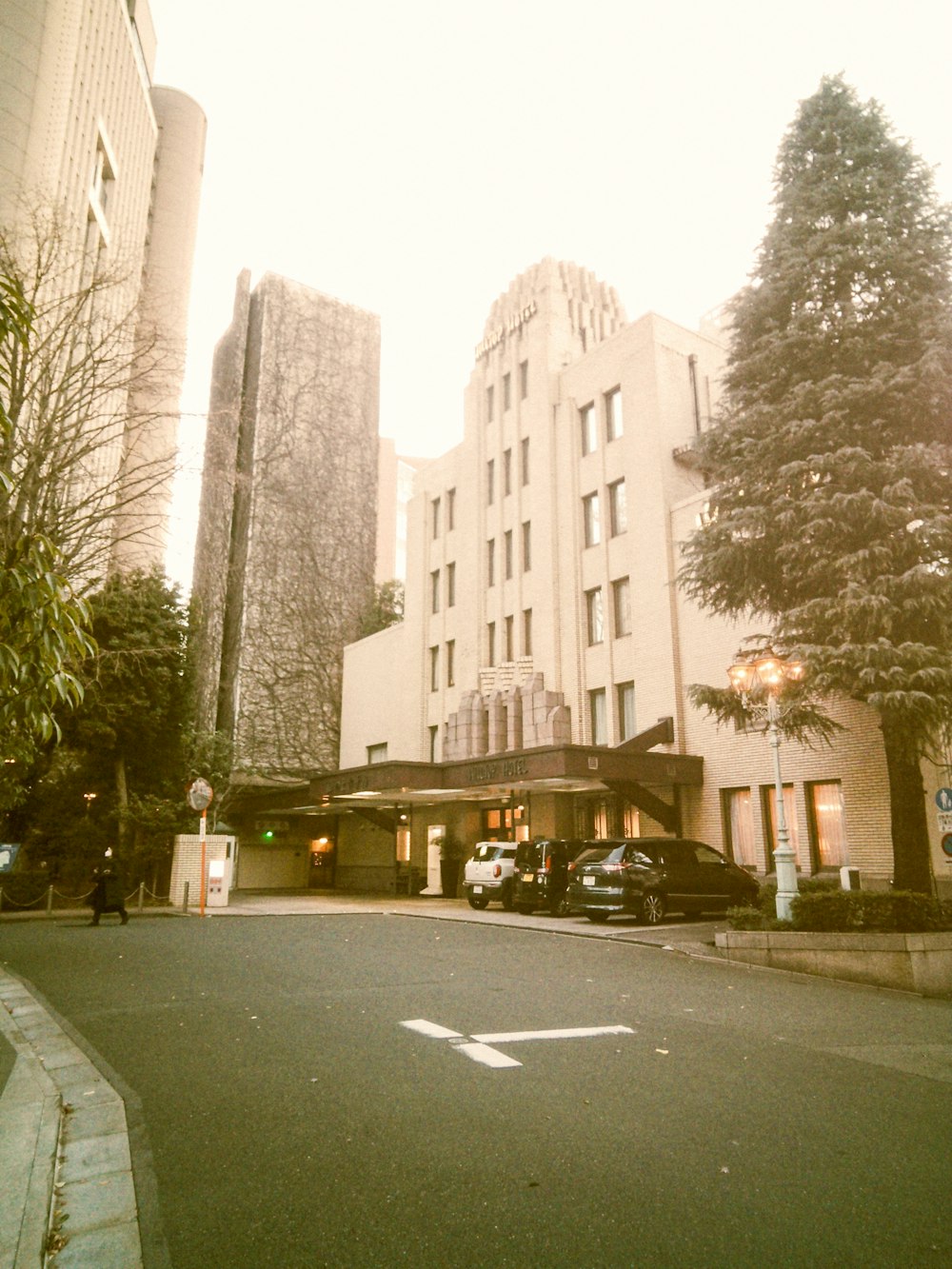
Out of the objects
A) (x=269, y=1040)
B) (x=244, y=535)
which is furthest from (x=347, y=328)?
(x=269, y=1040)

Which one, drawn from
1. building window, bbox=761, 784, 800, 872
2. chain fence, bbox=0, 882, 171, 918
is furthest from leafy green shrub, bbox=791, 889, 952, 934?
chain fence, bbox=0, 882, 171, 918

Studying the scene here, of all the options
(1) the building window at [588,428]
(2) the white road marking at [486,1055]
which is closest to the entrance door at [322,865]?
(1) the building window at [588,428]

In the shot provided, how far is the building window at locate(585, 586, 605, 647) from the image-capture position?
28.0 m

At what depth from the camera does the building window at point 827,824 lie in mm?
20625

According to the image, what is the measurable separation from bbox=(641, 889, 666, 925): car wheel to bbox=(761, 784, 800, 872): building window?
5.16 metres

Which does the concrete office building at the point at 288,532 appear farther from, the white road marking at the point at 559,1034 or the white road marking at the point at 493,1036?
the white road marking at the point at 559,1034

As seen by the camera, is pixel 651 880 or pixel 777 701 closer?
pixel 777 701

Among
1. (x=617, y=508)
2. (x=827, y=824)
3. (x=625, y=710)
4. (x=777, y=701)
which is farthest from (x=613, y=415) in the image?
(x=777, y=701)

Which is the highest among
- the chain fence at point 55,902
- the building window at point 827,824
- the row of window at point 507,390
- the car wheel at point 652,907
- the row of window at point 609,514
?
the row of window at point 507,390

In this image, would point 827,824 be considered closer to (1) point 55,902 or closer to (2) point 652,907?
(2) point 652,907

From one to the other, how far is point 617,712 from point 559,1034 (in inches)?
780

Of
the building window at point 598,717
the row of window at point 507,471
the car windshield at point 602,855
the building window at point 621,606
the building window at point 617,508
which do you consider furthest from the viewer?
the row of window at point 507,471

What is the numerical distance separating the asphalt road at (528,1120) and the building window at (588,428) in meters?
22.3

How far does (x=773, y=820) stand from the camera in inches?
867
